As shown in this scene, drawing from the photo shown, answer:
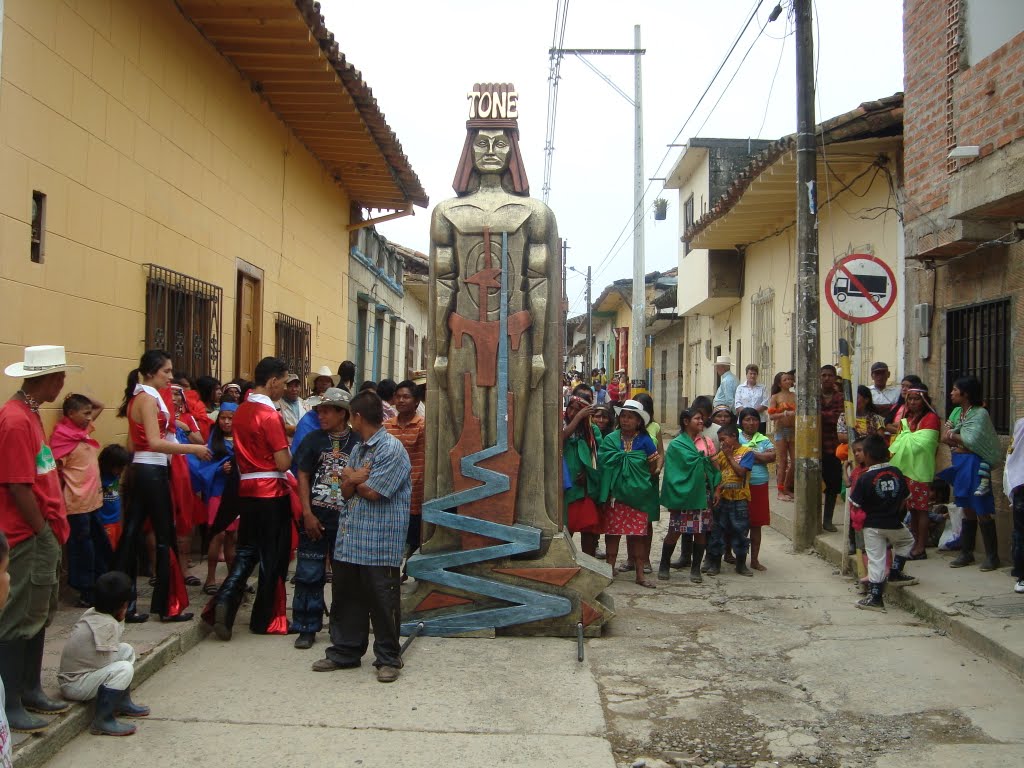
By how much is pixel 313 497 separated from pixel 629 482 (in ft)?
9.42

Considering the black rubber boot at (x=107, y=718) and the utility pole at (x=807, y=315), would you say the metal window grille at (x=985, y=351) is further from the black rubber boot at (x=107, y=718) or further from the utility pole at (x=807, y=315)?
the black rubber boot at (x=107, y=718)

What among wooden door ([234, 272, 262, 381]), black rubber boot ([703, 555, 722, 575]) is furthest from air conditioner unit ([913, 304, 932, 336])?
wooden door ([234, 272, 262, 381])

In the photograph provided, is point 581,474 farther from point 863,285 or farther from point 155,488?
point 155,488

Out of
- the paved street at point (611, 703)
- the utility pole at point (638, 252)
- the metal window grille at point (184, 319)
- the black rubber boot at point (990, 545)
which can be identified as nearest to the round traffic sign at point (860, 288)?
the black rubber boot at point (990, 545)

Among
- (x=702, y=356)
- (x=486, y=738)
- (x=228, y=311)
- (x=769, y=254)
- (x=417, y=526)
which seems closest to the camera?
(x=486, y=738)

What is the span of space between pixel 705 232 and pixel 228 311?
9.62 meters

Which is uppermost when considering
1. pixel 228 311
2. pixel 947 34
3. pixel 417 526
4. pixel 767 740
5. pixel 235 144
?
pixel 947 34

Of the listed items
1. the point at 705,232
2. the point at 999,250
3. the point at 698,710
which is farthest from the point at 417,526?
the point at 705,232

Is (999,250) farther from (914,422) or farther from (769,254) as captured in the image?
(769,254)

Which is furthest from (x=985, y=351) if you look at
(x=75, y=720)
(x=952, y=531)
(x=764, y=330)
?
(x=764, y=330)

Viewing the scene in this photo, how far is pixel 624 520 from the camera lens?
7789 millimetres

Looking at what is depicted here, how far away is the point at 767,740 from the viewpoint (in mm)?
4445

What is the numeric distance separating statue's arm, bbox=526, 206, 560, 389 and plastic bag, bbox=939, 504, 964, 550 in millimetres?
4054

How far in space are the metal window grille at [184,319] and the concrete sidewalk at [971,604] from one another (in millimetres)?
6033
